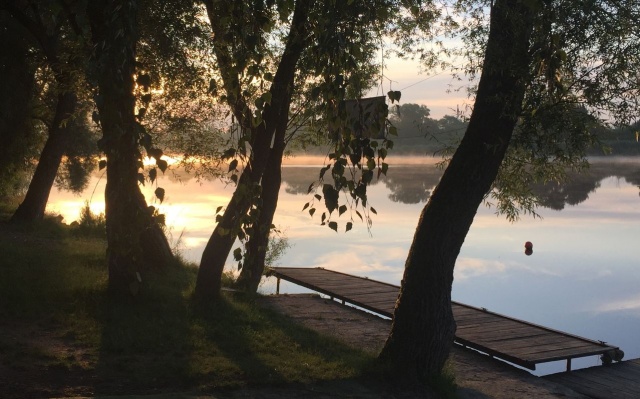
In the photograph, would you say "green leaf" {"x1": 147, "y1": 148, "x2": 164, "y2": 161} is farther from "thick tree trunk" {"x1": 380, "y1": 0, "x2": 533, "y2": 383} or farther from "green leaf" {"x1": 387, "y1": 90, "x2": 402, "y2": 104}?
"thick tree trunk" {"x1": 380, "y1": 0, "x2": 533, "y2": 383}

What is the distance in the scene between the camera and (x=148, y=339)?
35.9 feet

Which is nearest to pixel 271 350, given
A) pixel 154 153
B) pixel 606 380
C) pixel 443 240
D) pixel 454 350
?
pixel 443 240

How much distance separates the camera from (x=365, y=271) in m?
27.2

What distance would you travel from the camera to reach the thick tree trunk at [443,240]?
33.9ft

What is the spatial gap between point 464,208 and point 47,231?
16.2 m

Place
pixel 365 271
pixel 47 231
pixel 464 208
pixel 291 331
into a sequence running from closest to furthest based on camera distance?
pixel 464 208 < pixel 291 331 < pixel 47 231 < pixel 365 271

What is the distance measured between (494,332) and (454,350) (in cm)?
97

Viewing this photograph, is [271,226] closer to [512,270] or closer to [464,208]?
[464,208]

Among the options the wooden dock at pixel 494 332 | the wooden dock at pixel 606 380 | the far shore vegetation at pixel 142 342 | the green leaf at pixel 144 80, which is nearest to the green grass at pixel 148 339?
the far shore vegetation at pixel 142 342

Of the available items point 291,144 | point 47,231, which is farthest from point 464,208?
point 47,231

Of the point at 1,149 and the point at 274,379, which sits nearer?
the point at 274,379

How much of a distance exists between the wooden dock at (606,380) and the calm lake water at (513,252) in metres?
1.68

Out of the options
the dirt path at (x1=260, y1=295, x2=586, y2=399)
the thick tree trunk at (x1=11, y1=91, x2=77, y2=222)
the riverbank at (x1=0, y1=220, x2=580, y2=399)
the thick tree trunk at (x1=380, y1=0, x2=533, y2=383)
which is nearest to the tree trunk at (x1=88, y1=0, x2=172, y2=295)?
the riverbank at (x1=0, y1=220, x2=580, y2=399)

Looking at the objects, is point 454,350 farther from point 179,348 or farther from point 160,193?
point 160,193
